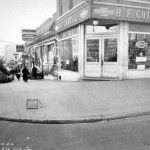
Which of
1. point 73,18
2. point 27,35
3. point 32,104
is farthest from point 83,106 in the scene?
point 27,35

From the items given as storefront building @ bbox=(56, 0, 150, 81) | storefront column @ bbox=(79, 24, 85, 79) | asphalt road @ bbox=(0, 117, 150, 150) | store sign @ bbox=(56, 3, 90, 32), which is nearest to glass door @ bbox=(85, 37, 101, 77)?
storefront building @ bbox=(56, 0, 150, 81)

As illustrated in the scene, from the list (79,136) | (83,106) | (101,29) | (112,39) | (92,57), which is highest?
(101,29)

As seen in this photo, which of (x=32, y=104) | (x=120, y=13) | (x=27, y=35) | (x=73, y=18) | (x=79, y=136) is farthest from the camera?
(x=27, y=35)

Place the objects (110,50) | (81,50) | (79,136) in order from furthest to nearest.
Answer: (81,50) < (110,50) < (79,136)

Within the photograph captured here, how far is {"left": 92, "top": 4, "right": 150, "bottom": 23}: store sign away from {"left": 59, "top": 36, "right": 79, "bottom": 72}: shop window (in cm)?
346

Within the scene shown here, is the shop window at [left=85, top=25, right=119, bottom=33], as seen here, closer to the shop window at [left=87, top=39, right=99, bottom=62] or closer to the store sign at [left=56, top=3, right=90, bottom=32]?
the shop window at [left=87, top=39, right=99, bottom=62]

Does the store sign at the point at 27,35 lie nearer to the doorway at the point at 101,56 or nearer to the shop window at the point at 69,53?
the shop window at the point at 69,53

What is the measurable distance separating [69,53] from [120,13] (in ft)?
18.9

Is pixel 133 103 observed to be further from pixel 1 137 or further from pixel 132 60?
pixel 132 60

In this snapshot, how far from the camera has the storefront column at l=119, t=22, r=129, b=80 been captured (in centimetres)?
1325

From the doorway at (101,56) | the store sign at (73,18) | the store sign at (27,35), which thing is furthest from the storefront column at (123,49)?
the store sign at (27,35)

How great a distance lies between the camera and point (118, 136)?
499 cm

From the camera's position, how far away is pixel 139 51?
1390 cm

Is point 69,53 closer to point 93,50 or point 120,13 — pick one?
point 93,50
